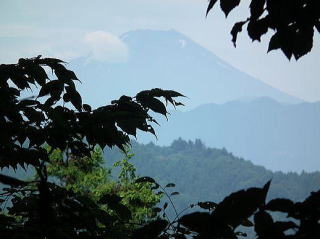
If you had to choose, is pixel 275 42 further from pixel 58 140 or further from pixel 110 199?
pixel 58 140

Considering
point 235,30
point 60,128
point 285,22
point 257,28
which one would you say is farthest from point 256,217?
point 60,128

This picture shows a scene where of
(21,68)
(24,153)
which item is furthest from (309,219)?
(21,68)

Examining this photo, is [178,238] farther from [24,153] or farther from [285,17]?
[24,153]

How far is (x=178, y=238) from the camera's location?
1445 mm

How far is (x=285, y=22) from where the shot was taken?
1.92m

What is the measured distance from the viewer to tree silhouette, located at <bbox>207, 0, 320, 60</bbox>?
190 cm

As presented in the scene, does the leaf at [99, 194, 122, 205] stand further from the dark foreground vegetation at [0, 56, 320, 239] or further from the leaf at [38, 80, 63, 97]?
the leaf at [38, 80, 63, 97]

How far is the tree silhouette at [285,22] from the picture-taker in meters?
1.90

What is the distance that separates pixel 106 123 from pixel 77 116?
0.24 meters

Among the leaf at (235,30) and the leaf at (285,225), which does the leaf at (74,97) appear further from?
the leaf at (285,225)

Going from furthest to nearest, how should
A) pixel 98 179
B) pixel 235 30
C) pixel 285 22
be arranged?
pixel 98 179
pixel 235 30
pixel 285 22

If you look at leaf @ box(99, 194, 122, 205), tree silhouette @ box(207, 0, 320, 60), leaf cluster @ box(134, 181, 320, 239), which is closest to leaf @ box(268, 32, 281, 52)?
tree silhouette @ box(207, 0, 320, 60)

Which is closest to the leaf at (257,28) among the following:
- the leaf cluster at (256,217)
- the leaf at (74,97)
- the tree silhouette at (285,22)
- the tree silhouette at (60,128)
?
the tree silhouette at (285,22)

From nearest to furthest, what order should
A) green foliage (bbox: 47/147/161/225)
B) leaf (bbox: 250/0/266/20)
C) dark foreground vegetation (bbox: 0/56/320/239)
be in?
dark foreground vegetation (bbox: 0/56/320/239) → leaf (bbox: 250/0/266/20) → green foliage (bbox: 47/147/161/225)
